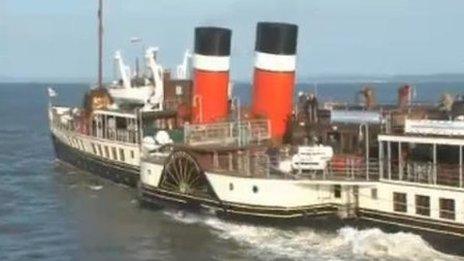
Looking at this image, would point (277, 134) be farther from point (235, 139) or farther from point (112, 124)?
point (112, 124)

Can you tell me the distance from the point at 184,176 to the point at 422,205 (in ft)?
31.2

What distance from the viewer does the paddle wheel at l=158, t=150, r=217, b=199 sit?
32.0 meters

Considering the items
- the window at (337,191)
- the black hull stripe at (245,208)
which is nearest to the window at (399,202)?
the window at (337,191)

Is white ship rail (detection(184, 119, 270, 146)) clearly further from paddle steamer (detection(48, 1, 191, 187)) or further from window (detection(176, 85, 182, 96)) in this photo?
window (detection(176, 85, 182, 96))

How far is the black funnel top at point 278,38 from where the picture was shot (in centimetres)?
3385

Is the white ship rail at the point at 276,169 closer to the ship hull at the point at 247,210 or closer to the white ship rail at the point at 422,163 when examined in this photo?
the white ship rail at the point at 422,163

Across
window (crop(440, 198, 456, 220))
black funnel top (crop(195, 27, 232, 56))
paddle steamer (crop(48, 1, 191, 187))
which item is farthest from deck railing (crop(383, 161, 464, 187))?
paddle steamer (crop(48, 1, 191, 187))

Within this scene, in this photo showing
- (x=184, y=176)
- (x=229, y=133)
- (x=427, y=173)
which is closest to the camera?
(x=427, y=173)

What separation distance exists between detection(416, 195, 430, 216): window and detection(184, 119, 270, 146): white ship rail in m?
8.29

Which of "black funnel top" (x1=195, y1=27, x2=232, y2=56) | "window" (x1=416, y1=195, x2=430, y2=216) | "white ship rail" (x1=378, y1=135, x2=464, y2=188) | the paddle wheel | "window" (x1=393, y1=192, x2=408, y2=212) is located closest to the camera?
"white ship rail" (x1=378, y1=135, x2=464, y2=188)

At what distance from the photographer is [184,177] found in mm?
32812

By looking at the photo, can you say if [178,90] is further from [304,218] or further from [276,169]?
[304,218]

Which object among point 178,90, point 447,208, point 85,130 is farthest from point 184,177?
point 85,130

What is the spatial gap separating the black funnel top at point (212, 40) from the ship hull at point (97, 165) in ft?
24.6
